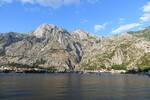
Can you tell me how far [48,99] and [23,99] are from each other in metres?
5.43

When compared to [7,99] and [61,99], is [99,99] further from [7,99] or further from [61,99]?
[7,99]

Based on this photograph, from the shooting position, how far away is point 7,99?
3725 centimetres

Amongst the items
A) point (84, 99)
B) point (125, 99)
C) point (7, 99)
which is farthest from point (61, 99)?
point (125, 99)

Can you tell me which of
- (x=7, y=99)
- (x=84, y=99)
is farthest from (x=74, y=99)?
(x=7, y=99)

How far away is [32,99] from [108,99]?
16.8 metres

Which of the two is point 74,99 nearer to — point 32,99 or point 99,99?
point 99,99

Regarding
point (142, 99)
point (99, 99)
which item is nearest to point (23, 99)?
point (99, 99)

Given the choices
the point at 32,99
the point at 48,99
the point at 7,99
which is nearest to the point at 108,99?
the point at 48,99

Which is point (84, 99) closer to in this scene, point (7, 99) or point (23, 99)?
point (23, 99)

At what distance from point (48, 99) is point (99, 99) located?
11.3 m

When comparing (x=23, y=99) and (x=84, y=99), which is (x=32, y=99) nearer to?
(x=23, y=99)

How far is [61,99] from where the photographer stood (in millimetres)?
37875

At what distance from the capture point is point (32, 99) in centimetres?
3762

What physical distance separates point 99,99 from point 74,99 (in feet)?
18.4
